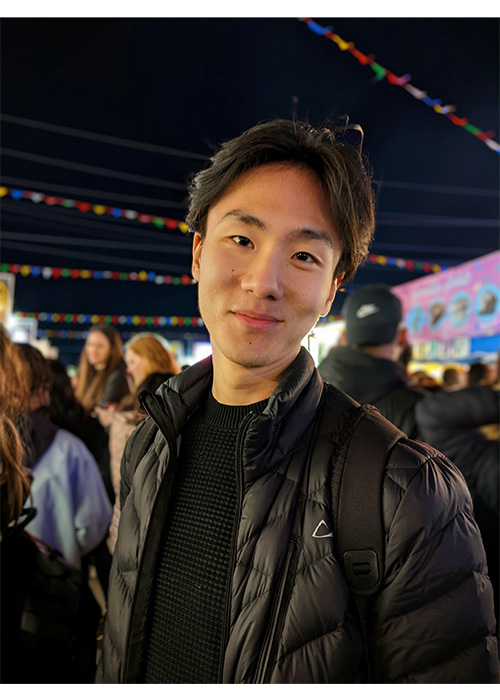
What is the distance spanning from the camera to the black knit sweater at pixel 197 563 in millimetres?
1038

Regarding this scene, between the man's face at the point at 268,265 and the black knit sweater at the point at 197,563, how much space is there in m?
0.19

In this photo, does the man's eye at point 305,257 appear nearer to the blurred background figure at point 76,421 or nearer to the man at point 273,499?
the man at point 273,499

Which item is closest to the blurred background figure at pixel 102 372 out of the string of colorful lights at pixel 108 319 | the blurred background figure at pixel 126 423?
the blurred background figure at pixel 126 423

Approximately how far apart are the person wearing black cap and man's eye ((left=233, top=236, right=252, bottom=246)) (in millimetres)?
440

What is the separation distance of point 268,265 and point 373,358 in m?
1.01

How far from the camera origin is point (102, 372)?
4180 millimetres

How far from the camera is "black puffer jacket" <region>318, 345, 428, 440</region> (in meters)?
1.68

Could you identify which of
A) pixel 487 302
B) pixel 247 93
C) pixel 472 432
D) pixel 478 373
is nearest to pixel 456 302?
pixel 487 302

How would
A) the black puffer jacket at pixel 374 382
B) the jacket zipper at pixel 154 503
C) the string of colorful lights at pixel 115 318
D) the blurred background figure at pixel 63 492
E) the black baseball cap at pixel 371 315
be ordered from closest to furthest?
the jacket zipper at pixel 154 503 < the black baseball cap at pixel 371 315 < the black puffer jacket at pixel 374 382 < the blurred background figure at pixel 63 492 < the string of colorful lights at pixel 115 318

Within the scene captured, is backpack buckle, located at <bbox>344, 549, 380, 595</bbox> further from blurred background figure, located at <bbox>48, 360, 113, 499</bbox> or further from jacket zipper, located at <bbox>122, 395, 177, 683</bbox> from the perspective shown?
blurred background figure, located at <bbox>48, 360, 113, 499</bbox>

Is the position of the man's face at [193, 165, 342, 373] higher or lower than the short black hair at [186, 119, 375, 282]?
lower

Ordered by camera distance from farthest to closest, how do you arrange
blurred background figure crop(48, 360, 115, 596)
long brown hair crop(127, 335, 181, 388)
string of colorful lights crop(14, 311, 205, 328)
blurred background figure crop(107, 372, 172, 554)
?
string of colorful lights crop(14, 311, 205, 328) → blurred background figure crop(48, 360, 115, 596) → long brown hair crop(127, 335, 181, 388) → blurred background figure crop(107, 372, 172, 554)

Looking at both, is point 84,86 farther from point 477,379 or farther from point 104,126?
point 477,379

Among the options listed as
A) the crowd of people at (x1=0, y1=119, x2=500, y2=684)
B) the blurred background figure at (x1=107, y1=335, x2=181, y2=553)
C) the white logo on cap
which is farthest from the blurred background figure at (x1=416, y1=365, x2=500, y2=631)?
the blurred background figure at (x1=107, y1=335, x2=181, y2=553)
